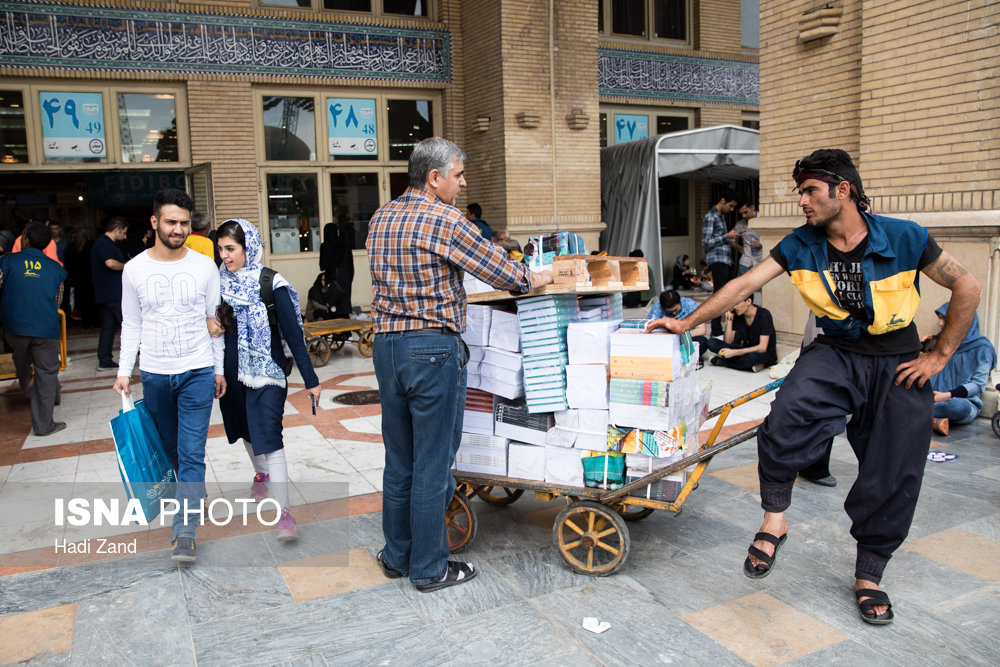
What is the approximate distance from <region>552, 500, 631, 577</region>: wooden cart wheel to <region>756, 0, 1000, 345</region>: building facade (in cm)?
465

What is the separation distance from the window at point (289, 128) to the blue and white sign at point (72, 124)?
260 cm

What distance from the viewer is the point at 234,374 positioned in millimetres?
4535

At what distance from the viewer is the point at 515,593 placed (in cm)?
380

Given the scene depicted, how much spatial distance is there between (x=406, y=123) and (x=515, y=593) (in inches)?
484

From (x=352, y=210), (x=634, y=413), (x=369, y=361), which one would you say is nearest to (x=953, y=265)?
(x=634, y=413)

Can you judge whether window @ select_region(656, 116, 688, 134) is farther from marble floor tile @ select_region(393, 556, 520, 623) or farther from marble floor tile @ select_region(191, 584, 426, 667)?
marble floor tile @ select_region(191, 584, 426, 667)

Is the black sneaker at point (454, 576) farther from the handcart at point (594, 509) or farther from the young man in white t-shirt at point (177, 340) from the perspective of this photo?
the young man in white t-shirt at point (177, 340)

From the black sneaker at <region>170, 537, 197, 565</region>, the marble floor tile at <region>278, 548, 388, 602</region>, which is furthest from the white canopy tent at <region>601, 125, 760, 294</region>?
the black sneaker at <region>170, 537, 197, 565</region>

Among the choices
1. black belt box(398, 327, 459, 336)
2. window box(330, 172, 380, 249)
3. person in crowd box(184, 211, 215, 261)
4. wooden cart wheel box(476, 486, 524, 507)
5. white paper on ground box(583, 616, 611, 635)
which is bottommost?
white paper on ground box(583, 616, 611, 635)

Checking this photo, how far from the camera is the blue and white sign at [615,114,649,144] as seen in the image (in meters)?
16.5

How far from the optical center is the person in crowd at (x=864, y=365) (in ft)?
11.0

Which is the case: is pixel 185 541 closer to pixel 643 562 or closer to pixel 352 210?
pixel 643 562

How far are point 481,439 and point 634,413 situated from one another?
864mm

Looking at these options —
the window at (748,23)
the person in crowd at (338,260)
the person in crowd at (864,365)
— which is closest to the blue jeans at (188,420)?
the person in crowd at (864,365)
